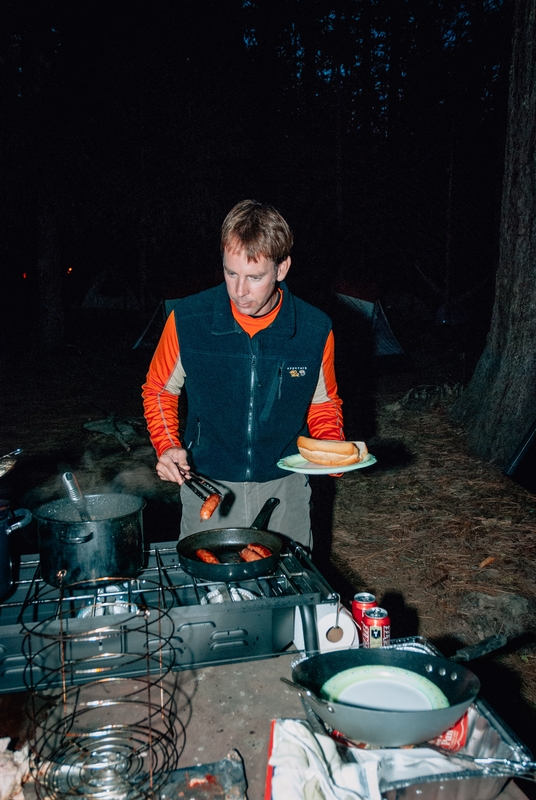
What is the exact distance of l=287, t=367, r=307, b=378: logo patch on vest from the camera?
11.3ft

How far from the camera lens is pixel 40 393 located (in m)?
14.5

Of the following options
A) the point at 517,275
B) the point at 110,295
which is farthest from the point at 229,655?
the point at 110,295

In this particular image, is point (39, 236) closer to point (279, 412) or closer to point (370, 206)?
point (370, 206)

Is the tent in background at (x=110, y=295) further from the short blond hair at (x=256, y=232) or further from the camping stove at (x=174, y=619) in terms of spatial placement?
the camping stove at (x=174, y=619)

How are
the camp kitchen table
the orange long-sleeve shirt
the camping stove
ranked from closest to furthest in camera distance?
1. the camp kitchen table
2. the camping stove
3. the orange long-sleeve shirt

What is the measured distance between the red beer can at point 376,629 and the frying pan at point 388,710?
183mm

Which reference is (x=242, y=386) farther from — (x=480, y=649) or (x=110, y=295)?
(x=110, y=295)

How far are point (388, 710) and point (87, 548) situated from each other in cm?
129

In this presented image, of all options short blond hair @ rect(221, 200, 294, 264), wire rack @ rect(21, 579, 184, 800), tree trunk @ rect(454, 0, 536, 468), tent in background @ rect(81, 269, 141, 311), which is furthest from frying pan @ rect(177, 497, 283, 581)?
tent in background @ rect(81, 269, 141, 311)

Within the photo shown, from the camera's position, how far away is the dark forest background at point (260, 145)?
16844mm

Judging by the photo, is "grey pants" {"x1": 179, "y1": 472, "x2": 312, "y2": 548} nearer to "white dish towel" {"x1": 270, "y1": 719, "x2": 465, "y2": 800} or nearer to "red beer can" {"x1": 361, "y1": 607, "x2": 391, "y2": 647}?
"red beer can" {"x1": 361, "y1": 607, "x2": 391, "y2": 647}

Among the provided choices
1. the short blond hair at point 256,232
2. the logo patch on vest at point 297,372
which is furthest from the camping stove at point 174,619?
the short blond hair at point 256,232

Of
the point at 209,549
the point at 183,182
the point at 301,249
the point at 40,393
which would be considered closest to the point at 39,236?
the point at 183,182

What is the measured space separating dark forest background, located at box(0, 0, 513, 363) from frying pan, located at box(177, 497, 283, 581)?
11.3m
